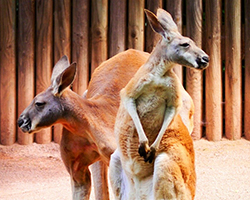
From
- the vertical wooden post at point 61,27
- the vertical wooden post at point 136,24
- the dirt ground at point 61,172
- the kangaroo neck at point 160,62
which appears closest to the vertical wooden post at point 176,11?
the vertical wooden post at point 136,24

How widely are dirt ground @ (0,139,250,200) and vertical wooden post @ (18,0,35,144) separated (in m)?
0.47

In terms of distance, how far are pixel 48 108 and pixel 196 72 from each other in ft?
12.5

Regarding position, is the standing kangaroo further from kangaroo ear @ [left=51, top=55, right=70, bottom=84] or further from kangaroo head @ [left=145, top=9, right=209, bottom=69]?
kangaroo ear @ [left=51, top=55, right=70, bottom=84]

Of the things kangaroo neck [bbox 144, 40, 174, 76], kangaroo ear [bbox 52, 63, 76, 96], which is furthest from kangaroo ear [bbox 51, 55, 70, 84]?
kangaroo neck [bbox 144, 40, 174, 76]

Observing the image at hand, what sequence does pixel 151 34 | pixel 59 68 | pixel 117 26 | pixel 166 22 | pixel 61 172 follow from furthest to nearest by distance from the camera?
pixel 151 34 < pixel 117 26 < pixel 61 172 < pixel 59 68 < pixel 166 22

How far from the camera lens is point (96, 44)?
7.56 metres

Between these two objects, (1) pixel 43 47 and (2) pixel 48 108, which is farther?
Answer: (1) pixel 43 47

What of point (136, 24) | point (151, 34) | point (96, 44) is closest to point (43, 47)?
point (96, 44)

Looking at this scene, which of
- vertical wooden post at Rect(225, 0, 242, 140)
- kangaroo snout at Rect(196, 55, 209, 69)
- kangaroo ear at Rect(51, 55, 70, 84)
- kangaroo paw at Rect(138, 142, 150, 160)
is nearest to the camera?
kangaroo snout at Rect(196, 55, 209, 69)

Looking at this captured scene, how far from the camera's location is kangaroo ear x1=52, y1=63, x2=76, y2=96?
447 cm

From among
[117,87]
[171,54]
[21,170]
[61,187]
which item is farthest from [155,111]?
[21,170]

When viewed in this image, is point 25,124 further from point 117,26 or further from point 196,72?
point 196,72

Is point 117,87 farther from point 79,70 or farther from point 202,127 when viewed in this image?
point 202,127

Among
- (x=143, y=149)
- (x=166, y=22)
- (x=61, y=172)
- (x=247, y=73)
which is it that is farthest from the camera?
(x=247, y=73)
